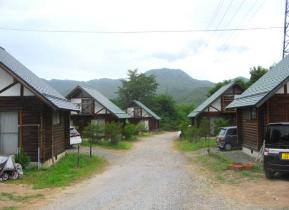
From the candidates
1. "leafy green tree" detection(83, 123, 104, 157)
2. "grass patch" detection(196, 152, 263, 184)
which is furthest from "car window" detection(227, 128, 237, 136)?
"leafy green tree" detection(83, 123, 104, 157)

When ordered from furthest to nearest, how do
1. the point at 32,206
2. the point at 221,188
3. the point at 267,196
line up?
the point at 221,188, the point at 267,196, the point at 32,206

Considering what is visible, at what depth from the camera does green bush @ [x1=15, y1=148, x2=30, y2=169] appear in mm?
17047

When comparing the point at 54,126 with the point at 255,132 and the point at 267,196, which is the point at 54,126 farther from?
the point at 267,196

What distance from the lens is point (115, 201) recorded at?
10.9 meters

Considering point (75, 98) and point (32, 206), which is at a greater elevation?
point (75, 98)

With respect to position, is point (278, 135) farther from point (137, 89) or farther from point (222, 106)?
point (137, 89)

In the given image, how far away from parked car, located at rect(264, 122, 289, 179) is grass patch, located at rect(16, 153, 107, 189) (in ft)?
22.9

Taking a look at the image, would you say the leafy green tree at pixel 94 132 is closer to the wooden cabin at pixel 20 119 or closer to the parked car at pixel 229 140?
the parked car at pixel 229 140

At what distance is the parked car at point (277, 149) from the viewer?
13688 mm

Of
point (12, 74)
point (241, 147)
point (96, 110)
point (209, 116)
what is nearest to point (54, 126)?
point (12, 74)

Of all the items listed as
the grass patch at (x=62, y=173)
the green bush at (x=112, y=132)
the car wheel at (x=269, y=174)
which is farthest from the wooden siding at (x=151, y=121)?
the car wheel at (x=269, y=174)

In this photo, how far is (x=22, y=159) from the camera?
17.1m

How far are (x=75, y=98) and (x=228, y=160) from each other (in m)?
27.8

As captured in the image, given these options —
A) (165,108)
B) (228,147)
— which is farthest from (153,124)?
(228,147)
